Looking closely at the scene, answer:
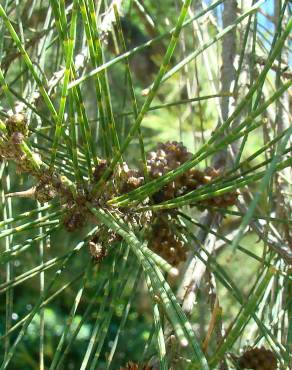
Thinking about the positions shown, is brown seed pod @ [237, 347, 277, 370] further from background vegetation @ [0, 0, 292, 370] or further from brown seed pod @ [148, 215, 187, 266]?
brown seed pod @ [148, 215, 187, 266]

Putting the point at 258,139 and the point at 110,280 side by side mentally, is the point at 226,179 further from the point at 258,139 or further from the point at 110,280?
the point at 258,139

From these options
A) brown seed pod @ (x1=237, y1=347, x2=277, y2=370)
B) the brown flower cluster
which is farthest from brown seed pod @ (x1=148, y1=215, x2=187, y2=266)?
brown seed pod @ (x1=237, y1=347, x2=277, y2=370)

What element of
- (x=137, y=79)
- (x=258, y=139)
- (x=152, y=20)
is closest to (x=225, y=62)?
(x=152, y=20)

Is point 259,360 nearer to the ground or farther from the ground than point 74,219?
nearer to the ground

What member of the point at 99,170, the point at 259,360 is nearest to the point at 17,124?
the point at 99,170

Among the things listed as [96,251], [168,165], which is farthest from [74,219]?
[168,165]

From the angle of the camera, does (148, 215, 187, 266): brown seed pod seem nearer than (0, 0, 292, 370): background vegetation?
No

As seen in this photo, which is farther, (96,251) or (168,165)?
(168,165)

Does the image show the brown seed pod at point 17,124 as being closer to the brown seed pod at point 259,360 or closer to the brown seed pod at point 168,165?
the brown seed pod at point 168,165

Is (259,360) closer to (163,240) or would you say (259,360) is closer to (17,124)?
(163,240)
